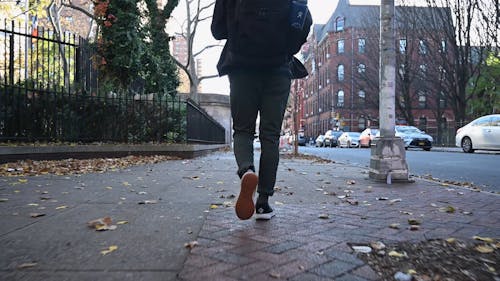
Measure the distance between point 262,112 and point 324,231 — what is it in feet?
3.28

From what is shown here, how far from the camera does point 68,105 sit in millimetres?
8945

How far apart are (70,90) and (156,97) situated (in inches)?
81.8

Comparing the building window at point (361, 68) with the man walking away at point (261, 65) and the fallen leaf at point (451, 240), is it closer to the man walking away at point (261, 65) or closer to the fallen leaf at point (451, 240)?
the man walking away at point (261, 65)

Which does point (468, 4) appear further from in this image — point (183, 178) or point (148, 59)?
point (183, 178)

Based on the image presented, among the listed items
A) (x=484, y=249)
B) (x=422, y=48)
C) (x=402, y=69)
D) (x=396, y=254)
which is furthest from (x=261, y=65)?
(x=402, y=69)

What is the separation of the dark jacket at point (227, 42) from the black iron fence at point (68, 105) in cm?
579

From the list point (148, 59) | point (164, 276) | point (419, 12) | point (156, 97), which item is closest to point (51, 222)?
point (164, 276)

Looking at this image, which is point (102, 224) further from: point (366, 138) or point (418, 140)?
point (366, 138)

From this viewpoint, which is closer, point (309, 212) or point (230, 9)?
point (230, 9)

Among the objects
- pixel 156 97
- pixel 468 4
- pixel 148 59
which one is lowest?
pixel 156 97

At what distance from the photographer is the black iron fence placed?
7.82m

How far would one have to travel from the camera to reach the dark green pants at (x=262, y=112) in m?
3.05

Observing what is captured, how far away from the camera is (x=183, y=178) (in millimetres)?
5895

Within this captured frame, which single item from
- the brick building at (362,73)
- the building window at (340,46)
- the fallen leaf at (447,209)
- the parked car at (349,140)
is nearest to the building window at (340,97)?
the brick building at (362,73)
